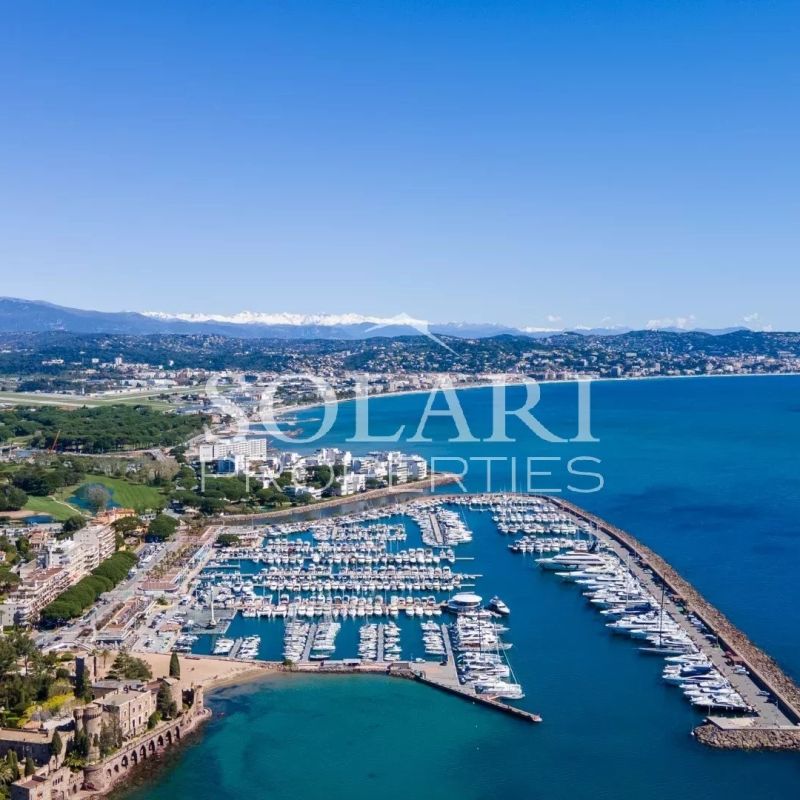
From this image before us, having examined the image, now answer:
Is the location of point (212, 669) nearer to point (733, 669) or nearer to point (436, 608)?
point (436, 608)

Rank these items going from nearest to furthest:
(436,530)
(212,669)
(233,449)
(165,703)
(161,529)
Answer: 1. (165,703)
2. (212,669)
3. (161,529)
4. (436,530)
5. (233,449)

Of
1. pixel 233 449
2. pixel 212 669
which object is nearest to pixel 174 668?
pixel 212 669

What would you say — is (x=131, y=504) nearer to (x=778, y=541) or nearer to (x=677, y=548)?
(x=677, y=548)

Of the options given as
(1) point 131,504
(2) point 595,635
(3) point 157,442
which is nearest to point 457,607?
(2) point 595,635

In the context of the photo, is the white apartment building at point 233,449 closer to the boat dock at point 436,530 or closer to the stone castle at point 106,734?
the boat dock at point 436,530

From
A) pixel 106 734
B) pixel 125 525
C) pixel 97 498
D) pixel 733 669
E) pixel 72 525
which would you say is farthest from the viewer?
pixel 97 498

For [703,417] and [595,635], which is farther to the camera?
[703,417]

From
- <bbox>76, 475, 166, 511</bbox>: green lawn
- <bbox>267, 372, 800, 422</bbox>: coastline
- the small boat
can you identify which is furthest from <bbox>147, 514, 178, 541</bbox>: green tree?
<bbox>267, 372, 800, 422</bbox>: coastline
